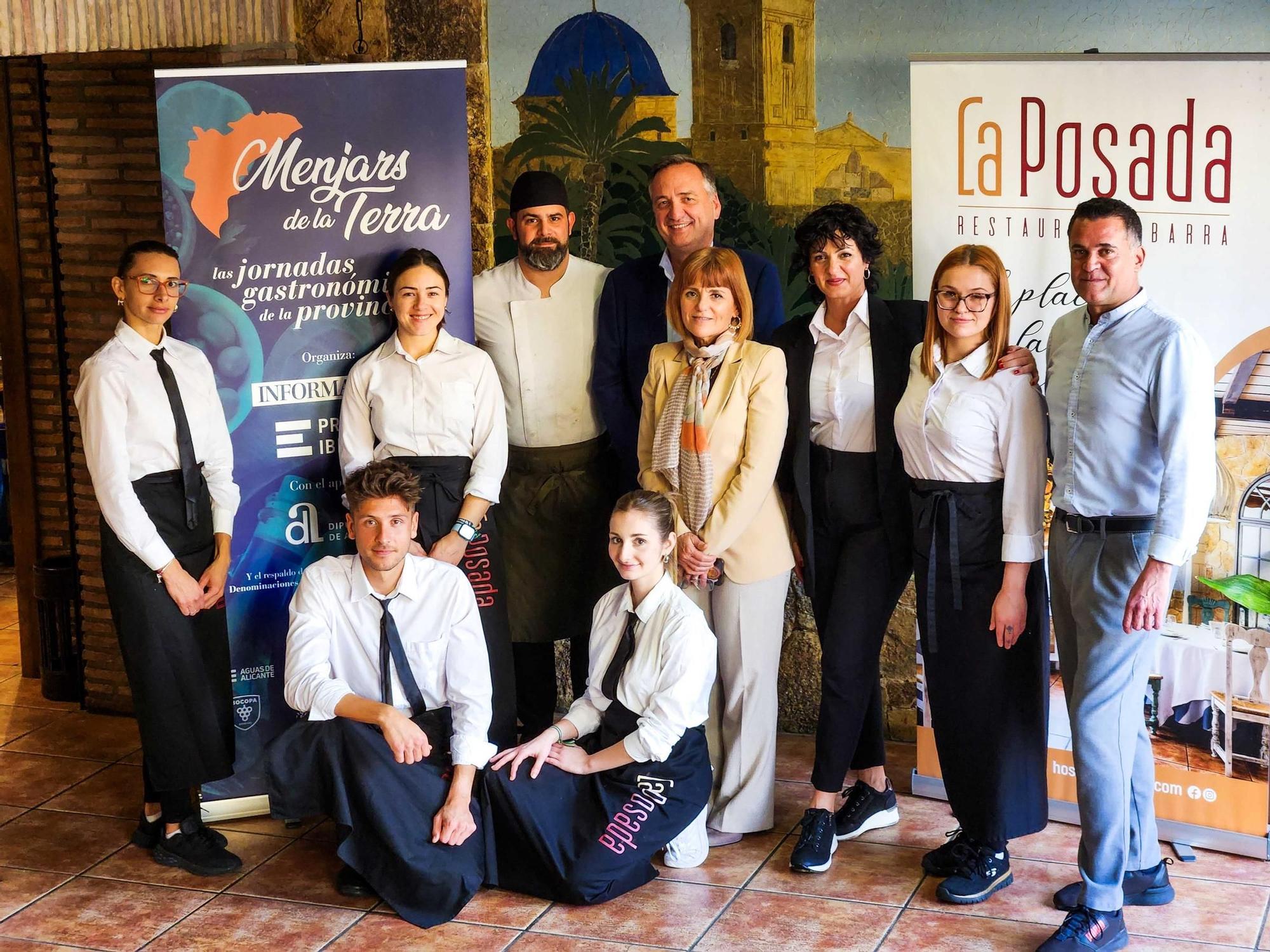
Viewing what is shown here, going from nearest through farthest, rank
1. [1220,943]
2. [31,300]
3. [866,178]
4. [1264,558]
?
[1220,943]
[1264,558]
[866,178]
[31,300]

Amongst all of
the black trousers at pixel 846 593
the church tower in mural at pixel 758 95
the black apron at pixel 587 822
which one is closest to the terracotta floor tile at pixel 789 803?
the black trousers at pixel 846 593

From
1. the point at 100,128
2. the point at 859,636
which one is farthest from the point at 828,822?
the point at 100,128

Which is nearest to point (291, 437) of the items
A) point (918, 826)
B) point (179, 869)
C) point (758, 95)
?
point (179, 869)

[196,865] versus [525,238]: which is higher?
[525,238]

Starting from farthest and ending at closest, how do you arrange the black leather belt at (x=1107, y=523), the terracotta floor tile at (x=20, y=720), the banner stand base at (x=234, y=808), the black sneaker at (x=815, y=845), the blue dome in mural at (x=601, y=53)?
1. the terracotta floor tile at (x=20, y=720)
2. the blue dome in mural at (x=601, y=53)
3. the banner stand base at (x=234, y=808)
4. the black sneaker at (x=815, y=845)
5. the black leather belt at (x=1107, y=523)

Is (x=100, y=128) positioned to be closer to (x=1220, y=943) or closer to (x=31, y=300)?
(x=31, y=300)

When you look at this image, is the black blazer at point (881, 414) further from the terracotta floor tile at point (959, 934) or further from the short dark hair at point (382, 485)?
the short dark hair at point (382, 485)

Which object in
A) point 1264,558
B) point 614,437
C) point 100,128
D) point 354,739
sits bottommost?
point 354,739

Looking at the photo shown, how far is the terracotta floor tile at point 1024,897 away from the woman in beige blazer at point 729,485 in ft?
1.80

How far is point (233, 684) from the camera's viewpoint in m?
4.16

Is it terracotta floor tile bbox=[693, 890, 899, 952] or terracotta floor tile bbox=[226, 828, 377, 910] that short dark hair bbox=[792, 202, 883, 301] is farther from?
terracotta floor tile bbox=[226, 828, 377, 910]

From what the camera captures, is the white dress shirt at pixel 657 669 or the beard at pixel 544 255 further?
the beard at pixel 544 255

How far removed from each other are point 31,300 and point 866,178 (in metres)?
2.98

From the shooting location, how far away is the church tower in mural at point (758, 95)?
14.9ft
